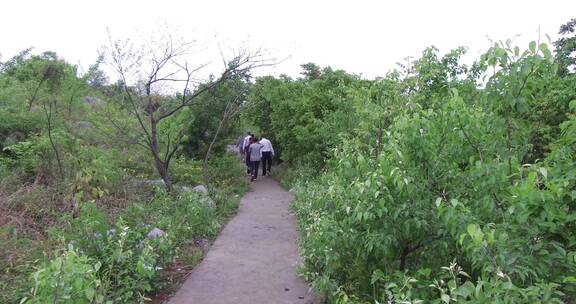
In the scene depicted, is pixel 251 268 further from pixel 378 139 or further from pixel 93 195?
pixel 93 195

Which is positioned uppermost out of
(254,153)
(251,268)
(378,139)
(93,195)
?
(378,139)

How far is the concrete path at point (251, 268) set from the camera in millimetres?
5352

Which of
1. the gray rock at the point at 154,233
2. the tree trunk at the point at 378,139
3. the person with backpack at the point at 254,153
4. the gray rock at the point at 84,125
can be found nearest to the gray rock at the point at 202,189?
the gray rock at the point at 84,125

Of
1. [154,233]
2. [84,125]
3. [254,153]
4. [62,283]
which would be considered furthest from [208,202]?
[62,283]

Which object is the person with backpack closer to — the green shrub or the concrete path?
the concrete path

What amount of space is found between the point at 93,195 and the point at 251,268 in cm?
313

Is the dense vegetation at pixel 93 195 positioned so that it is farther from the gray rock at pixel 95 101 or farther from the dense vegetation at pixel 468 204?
the dense vegetation at pixel 468 204

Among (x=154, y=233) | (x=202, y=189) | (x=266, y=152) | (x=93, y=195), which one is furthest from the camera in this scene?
(x=266, y=152)

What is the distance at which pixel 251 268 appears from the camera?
6.46 metres

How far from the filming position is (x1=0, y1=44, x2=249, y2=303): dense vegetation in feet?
15.5

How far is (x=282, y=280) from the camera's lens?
596cm

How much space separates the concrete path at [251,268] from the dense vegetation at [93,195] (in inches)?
13.4

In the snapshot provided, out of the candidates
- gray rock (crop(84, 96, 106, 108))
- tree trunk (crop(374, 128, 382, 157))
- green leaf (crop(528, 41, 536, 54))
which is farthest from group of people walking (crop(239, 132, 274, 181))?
green leaf (crop(528, 41, 536, 54))

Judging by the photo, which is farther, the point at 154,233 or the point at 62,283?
the point at 154,233
